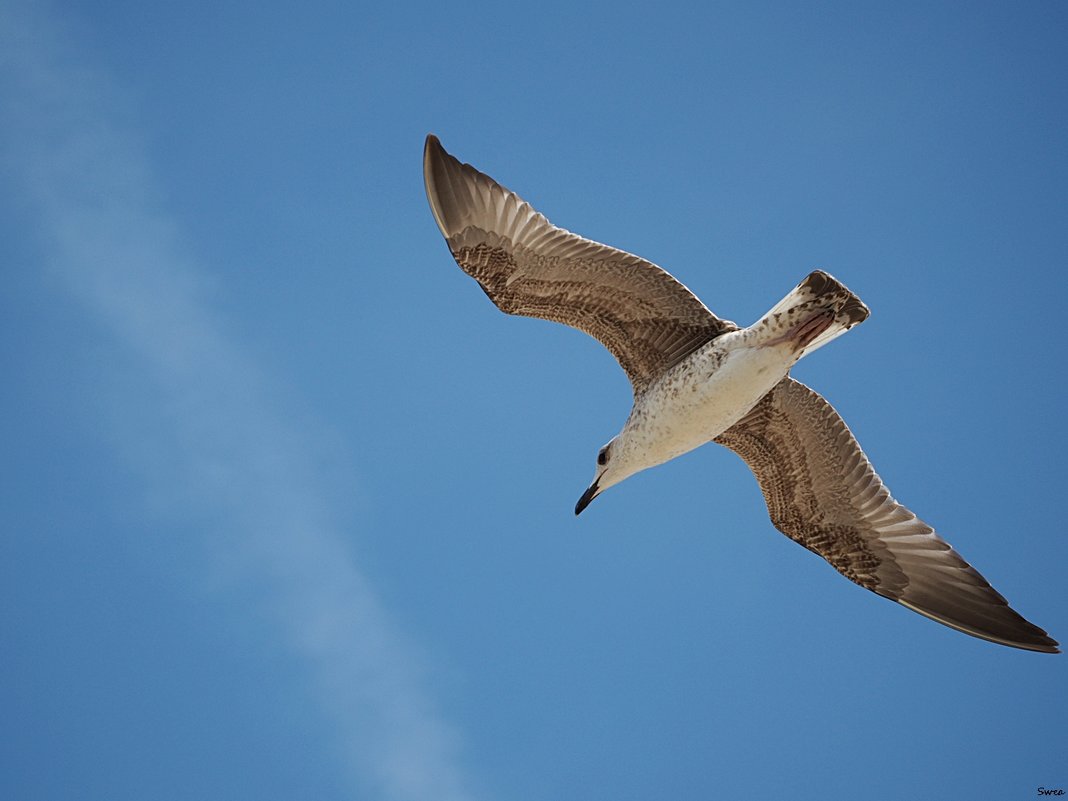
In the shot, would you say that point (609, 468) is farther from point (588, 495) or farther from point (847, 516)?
point (847, 516)

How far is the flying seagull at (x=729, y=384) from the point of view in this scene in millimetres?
9141

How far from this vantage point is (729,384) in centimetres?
914

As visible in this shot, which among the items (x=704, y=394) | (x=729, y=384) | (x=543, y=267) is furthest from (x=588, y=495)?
(x=543, y=267)

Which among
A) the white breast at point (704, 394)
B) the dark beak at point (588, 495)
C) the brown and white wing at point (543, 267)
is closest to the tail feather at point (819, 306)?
the white breast at point (704, 394)

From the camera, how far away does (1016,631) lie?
9.77 meters

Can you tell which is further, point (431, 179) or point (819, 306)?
point (431, 179)

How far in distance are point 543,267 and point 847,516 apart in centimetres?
358

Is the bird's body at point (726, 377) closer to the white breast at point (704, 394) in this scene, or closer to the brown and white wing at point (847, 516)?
the white breast at point (704, 394)

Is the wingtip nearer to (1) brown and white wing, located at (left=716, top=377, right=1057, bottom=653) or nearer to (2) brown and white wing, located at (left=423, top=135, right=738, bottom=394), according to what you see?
(2) brown and white wing, located at (left=423, top=135, right=738, bottom=394)

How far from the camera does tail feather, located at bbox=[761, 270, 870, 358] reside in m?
8.68

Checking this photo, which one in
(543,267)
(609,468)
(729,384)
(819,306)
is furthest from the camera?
(609,468)

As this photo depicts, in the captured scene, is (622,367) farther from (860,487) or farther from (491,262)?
(860,487)

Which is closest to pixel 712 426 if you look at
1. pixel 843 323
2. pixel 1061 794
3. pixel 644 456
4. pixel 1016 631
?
pixel 644 456

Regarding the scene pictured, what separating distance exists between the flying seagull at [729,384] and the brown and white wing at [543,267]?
0.01 meters
